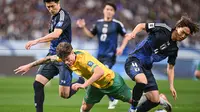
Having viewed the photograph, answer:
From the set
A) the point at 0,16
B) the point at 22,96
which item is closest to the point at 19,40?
the point at 0,16

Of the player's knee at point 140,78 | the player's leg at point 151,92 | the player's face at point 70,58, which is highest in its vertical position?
the player's face at point 70,58

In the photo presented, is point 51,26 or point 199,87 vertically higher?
point 51,26

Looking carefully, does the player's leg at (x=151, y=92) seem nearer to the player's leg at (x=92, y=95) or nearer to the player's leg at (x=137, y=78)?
the player's leg at (x=137, y=78)

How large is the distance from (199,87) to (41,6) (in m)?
10.8

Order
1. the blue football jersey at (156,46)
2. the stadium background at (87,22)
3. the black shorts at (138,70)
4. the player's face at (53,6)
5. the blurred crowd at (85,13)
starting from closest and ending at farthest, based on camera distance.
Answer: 1. the black shorts at (138,70)
2. the blue football jersey at (156,46)
3. the player's face at (53,6)
4. the stadium background at (87,22)
5. the blurred crowd at (85,13)

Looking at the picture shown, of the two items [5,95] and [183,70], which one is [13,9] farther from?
[5,95]

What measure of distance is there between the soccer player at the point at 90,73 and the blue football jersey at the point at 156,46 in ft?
2.32

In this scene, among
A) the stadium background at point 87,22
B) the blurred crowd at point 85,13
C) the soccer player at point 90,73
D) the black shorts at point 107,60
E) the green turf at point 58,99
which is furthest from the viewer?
the blurred crowd at point 85,13

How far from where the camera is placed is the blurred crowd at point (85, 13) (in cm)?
2600

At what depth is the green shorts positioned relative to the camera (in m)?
9.14

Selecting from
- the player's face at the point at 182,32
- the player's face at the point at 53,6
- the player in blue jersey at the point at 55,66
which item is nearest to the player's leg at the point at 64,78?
the player in blue jersey at the point at 55,66

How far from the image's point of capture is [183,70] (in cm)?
2242

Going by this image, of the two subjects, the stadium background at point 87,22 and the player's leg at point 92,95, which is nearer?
the player's leg at point 92,95

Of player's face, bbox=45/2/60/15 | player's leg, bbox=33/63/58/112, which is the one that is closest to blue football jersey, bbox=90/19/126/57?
player's leg, bbox=33/63/58/112
